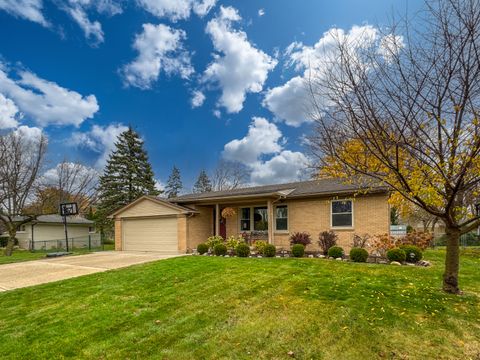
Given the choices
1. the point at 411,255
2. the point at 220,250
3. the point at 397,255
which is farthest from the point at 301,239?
the point at 411,255

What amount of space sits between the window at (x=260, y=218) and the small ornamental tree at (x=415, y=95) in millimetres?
10922

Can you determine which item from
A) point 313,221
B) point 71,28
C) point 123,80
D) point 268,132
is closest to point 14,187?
point 123,80

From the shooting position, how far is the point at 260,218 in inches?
653

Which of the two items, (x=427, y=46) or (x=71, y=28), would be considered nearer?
(x=427, y=46)

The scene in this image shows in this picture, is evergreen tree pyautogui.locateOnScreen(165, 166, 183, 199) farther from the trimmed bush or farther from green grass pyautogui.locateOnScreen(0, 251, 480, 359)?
green grass pyautogui.locateOnScreen(0, 251, 480, 359)

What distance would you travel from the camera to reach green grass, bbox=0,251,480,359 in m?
4.13

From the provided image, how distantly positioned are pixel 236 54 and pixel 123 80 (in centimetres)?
795

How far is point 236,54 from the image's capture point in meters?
14.3

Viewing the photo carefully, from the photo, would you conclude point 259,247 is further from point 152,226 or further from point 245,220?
point 152,226

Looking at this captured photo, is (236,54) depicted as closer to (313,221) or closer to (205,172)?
(313,221)

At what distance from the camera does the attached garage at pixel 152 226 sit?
54.0ft

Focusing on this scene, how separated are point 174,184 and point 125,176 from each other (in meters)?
16.7

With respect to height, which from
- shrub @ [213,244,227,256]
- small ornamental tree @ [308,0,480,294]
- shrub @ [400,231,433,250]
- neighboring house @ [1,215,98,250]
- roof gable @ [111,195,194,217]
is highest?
small ornamental tree @ [308,0,480,294]

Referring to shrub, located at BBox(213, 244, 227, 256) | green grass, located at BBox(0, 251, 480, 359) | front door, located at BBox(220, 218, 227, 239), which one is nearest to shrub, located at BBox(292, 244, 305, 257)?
shrub, located at BBox(213, 244, 227, 256)
